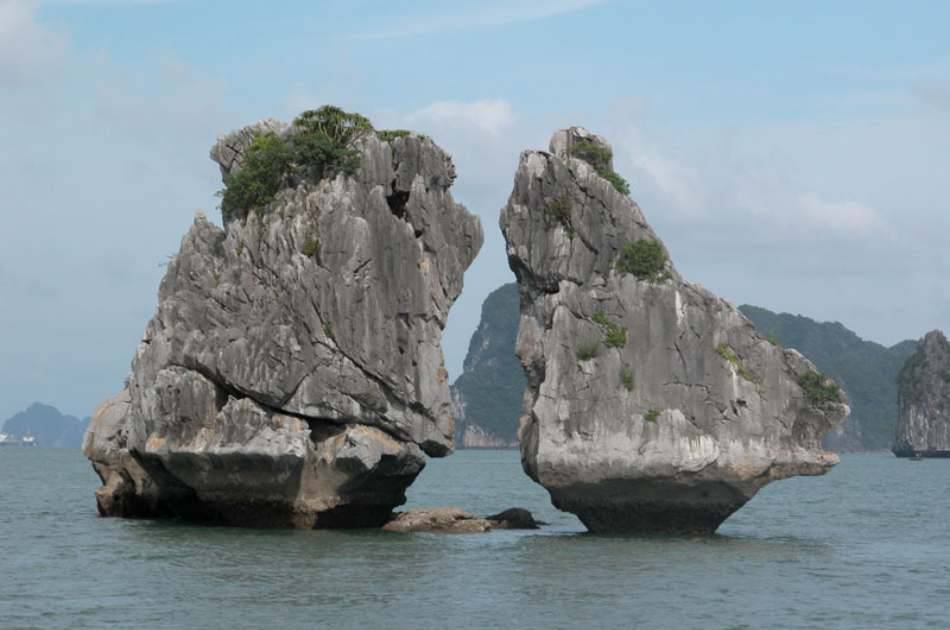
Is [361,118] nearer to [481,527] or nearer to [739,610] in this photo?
[481,527]

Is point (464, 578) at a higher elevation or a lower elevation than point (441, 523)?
lower

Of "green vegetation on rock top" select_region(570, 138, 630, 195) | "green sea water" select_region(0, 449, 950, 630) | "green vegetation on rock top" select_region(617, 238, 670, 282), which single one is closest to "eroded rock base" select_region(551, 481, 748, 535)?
"green sea water" select_region(0, 449, 950, 630)

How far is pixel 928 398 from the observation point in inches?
7239

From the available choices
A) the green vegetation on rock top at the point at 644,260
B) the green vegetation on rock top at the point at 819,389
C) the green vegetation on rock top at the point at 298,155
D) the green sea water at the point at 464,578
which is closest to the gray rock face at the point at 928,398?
the green sea water at the point at 464,578

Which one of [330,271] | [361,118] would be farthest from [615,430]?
[361,118]

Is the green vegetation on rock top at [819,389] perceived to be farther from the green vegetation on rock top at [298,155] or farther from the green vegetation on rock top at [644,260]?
the green vegetation on rock top at [298,155]

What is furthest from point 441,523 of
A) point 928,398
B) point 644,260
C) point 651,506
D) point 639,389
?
point 928,398

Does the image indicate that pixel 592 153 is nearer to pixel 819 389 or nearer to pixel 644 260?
pixel 644 260

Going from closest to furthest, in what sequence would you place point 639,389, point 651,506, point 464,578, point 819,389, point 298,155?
point 464,578
point 639,389
point 651,506
point 819,389
point 298,155

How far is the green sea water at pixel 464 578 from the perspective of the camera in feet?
92.9

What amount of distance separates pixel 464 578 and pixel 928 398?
161 metres

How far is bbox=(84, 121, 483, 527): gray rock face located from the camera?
4062 cm

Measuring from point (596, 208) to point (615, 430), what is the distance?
6533mm

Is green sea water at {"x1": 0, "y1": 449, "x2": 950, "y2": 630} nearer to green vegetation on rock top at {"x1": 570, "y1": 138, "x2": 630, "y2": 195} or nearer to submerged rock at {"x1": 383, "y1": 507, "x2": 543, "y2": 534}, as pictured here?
submerged rock at {"x1": 383, "y1": 507, "x2": 543, "y2": 534}
